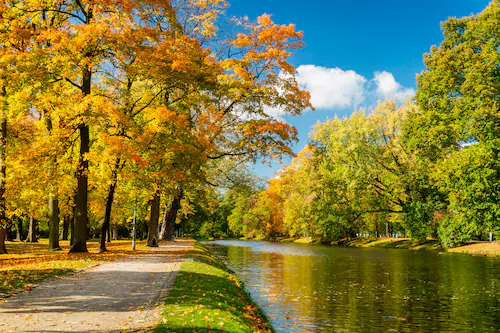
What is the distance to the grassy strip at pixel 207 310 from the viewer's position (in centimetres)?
808

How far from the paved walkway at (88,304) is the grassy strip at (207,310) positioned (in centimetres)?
38

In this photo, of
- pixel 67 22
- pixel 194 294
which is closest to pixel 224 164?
pixel 67 22

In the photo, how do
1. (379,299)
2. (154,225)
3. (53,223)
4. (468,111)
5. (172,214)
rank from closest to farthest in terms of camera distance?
1. (379,299)
2. (53,223)
3. (468,111)
4. (154,225)
5. (172,214)

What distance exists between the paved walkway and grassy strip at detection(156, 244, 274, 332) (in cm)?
38

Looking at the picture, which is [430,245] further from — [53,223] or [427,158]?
[53,223]

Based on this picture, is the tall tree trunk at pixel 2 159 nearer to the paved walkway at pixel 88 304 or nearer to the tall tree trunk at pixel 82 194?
the tall tree trunk at pixel 82 194

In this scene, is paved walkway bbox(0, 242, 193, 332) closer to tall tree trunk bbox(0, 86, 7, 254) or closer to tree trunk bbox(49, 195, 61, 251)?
tall tree trunk bbox(0, 86, 7, 254)

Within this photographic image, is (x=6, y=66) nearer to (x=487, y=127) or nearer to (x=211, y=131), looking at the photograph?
(x=211, y=131)

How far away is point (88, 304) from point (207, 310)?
2.83 meters

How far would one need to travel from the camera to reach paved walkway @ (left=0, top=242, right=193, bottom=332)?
766 centimetres

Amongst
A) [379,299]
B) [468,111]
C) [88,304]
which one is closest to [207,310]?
[88,304]

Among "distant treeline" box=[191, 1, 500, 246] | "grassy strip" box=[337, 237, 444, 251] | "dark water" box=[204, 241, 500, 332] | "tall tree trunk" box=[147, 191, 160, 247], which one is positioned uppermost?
"distant treeline" box=[191, 1, 500, 246]

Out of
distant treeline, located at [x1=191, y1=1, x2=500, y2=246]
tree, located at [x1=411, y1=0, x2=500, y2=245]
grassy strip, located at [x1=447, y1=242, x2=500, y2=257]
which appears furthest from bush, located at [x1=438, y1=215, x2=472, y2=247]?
tree, located at [x1=411, y1=0, x2=500, y2=245]

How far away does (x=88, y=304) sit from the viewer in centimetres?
956
